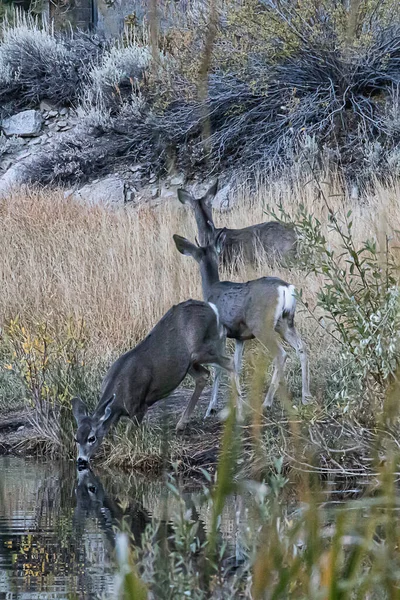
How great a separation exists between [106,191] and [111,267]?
25.6ft

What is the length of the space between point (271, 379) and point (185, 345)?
111cm

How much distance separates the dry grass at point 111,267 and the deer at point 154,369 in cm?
98

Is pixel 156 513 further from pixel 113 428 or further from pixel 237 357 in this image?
pixel 237 357

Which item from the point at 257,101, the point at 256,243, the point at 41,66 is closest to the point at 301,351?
the point at 256,243

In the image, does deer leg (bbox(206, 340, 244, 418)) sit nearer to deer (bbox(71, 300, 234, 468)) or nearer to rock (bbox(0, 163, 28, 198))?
deer (bbox(71, 300, 234, 468))

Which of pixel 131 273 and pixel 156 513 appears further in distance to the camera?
pixel 131 273

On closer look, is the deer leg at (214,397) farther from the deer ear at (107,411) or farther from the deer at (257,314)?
the deer ear at (107,411)

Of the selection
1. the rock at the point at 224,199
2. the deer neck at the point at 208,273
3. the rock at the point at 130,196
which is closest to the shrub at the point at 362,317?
the deer neck at the point at 208,273

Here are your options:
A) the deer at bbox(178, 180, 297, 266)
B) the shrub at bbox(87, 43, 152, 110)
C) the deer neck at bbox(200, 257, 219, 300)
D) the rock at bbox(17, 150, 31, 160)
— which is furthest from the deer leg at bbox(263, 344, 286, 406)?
the rock at bbox(17, 150, 31, 160)

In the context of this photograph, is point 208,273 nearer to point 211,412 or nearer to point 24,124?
point 211,412

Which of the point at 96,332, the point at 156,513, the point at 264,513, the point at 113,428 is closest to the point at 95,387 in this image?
the point at 113,428

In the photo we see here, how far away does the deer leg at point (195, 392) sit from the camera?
7.42 meters

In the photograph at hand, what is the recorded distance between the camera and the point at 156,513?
5.54 meters

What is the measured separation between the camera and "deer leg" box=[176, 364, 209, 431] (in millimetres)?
7422
